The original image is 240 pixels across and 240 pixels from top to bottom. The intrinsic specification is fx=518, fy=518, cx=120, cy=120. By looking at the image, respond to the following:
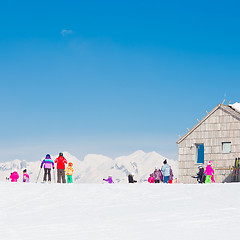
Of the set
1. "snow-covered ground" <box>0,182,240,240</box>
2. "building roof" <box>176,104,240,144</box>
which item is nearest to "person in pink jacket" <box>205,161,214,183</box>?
"snow-covered ground" <box>0,182,240,240</box>

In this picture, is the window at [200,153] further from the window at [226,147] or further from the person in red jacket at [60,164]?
the person in red jacket at [60,164]

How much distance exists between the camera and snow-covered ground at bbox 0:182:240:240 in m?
12.4

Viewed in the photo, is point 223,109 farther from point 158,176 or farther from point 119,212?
point 119,212

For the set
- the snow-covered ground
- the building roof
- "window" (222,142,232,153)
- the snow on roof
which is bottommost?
the snow-covered ground

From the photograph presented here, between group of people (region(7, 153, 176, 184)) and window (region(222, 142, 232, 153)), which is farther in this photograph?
window (region(222, 142, 232, 153))

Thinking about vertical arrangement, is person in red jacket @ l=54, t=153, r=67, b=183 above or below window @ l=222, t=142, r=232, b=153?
below

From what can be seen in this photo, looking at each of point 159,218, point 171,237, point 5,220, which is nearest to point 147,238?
point 171,237

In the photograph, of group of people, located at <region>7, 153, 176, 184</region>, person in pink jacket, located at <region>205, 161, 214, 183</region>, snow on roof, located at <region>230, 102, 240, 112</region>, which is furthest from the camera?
snow on roof, located at <region>230, 102, 240, 112</region>

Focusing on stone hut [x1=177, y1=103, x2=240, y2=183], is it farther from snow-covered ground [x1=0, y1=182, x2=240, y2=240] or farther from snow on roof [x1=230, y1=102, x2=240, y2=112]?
snow-covered ground [x1=0, y1=182, x2=240, y2=240]

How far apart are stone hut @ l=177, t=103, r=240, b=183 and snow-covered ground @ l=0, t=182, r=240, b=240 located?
15179mm

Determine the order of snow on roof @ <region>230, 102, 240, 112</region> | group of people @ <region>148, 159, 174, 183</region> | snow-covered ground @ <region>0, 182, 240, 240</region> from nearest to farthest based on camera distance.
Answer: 1. snow-covered ground @ <region>0, 182, 240, 240</region>
2. group of people @ <region>148, 159, 174, 183</region>
3. snow on roof @ <region>230, 102, 240, 112</region>

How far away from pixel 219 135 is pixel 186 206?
21.9m

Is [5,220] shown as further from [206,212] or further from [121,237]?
[206,212]

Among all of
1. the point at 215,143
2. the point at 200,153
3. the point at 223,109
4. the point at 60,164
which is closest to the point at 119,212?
the point at 60,164
